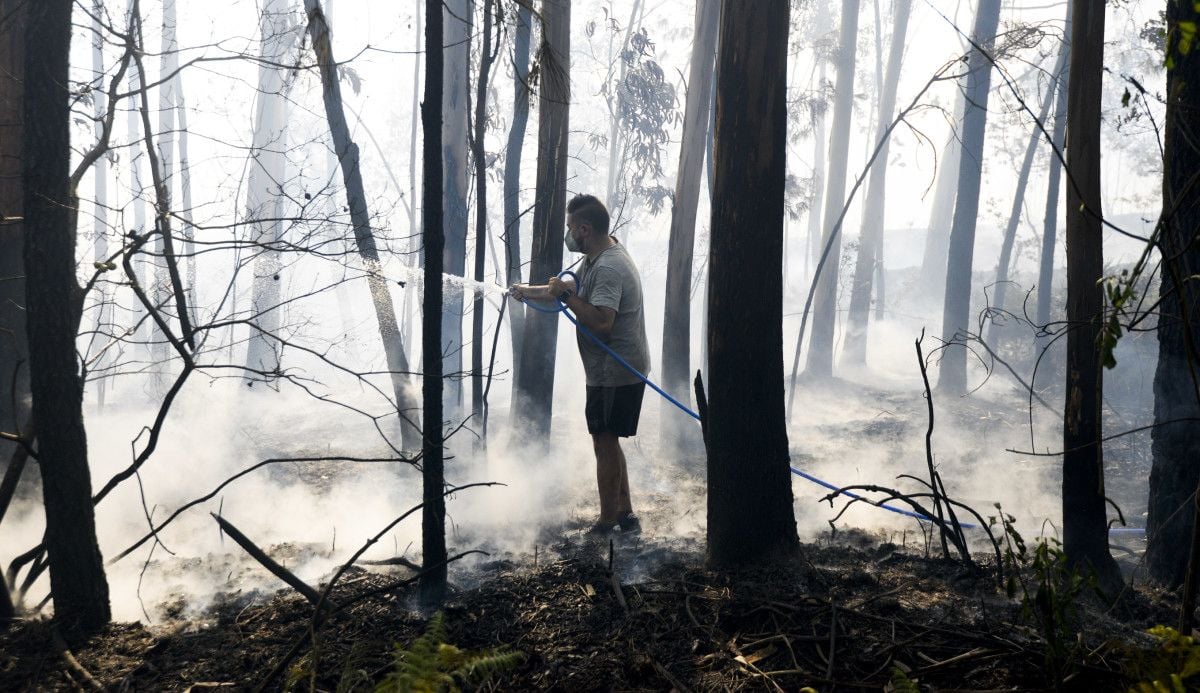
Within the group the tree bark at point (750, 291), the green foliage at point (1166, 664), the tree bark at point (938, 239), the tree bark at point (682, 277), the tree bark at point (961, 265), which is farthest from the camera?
the tree bark at point (938, 239)

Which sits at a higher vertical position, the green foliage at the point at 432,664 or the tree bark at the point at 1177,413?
the tree bark at the point at 1177,413

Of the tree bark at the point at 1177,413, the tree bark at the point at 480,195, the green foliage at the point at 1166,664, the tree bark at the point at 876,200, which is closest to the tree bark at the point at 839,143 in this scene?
the tree bark at the point at 876,200

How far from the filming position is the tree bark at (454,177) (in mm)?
12812

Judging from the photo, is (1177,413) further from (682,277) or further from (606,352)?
(682,277)

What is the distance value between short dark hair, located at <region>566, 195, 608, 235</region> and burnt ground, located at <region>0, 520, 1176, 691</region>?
2.43 m

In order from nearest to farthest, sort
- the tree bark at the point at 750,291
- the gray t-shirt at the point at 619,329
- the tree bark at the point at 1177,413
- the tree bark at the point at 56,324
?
the tree bark at the point at 56,324 → the tree bark at the point at 1177,413 → the tree bark at the point at 750,291 → the gray t-shirt at the point at 619,329

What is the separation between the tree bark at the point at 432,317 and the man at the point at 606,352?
5.32 ft

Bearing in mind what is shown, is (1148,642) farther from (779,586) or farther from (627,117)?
(627,117)

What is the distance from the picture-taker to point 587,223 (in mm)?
5520

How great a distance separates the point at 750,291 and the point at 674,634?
175 cm

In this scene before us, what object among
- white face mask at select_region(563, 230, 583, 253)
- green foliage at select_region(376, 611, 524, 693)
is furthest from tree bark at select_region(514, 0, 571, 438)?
green foliage at select_region(376, 611, 524, 693)

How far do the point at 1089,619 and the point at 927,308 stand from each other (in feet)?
113

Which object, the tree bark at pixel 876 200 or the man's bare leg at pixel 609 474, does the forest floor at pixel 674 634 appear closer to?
the man's bare leg at pixel 609 474

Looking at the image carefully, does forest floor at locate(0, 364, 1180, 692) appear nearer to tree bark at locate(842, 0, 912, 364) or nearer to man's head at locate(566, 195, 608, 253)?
man's head at locate(566, 195, 608, 253)
